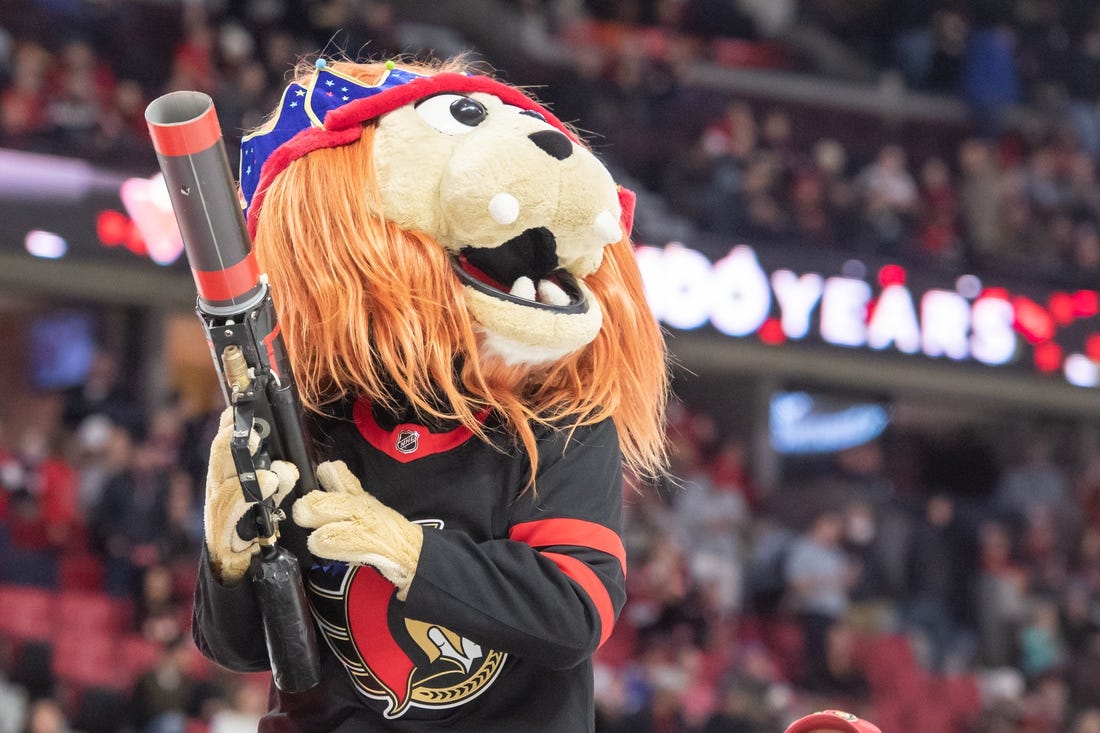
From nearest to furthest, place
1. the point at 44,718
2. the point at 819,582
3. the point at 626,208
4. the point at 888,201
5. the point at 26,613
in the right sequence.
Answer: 1. the point at 626,208
2. the point at 44,718
3. the point at 26,613
4. the point at 819,582
5. the point at 888,201

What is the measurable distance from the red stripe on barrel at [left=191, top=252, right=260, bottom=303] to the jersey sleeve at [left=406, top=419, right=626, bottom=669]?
1.07ft

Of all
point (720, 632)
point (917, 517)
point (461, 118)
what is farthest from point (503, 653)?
point (917, 517)

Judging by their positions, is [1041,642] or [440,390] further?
[1041,642]

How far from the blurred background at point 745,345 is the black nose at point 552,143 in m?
3.66

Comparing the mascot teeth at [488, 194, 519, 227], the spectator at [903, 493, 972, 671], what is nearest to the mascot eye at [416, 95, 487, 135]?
the mascot teeth at [488, 194, 519, 227]

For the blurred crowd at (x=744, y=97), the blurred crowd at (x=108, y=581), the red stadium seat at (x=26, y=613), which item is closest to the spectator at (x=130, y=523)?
the blurred crowd at (x=108, y=581)

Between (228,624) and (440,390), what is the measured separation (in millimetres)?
359

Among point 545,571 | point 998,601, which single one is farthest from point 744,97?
point 545,571

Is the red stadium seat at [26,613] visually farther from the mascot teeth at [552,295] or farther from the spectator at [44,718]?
the mascot teeth at [552,295]

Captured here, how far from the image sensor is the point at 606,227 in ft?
5.85

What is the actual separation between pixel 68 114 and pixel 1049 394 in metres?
6.34

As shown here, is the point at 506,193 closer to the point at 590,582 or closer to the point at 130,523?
the point at 590,582

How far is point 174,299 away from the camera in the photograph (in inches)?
329

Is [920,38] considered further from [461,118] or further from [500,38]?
[461,118]
